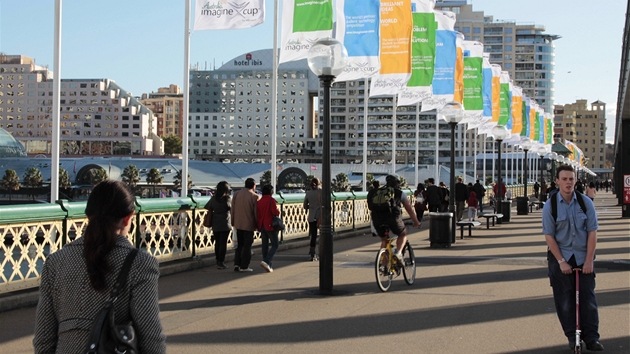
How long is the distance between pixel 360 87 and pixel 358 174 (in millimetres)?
53887

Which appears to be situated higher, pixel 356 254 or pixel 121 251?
pixel 121 251

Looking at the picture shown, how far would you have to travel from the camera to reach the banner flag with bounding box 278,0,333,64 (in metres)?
19.4

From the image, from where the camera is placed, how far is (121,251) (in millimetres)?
3369

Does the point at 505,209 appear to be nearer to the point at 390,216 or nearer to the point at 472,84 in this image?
the point at 472,84

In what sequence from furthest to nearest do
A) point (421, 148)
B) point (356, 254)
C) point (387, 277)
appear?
point (421, 148)
point (356, 254)
point (387, 277)

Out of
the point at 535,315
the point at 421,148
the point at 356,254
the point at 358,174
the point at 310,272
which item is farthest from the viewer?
the point at 421,148

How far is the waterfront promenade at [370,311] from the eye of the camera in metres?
7.75

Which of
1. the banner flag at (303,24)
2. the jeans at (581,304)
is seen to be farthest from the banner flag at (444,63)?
the jeans at (581,304)

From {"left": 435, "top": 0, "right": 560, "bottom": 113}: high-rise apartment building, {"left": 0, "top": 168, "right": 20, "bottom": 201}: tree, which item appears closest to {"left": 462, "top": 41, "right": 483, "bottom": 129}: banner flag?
{"left": 0, "top": 168, "right": 20, "bottom": 201}: tree

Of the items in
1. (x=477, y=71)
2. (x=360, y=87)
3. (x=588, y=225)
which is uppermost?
(x=360, y=87)

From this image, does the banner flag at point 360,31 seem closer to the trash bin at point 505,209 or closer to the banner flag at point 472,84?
the trash bin at point 505,209

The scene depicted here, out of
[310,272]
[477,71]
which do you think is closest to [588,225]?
[310,272]

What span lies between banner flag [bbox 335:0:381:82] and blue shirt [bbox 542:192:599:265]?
49.3ft

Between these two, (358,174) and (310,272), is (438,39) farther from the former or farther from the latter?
(358,174)
